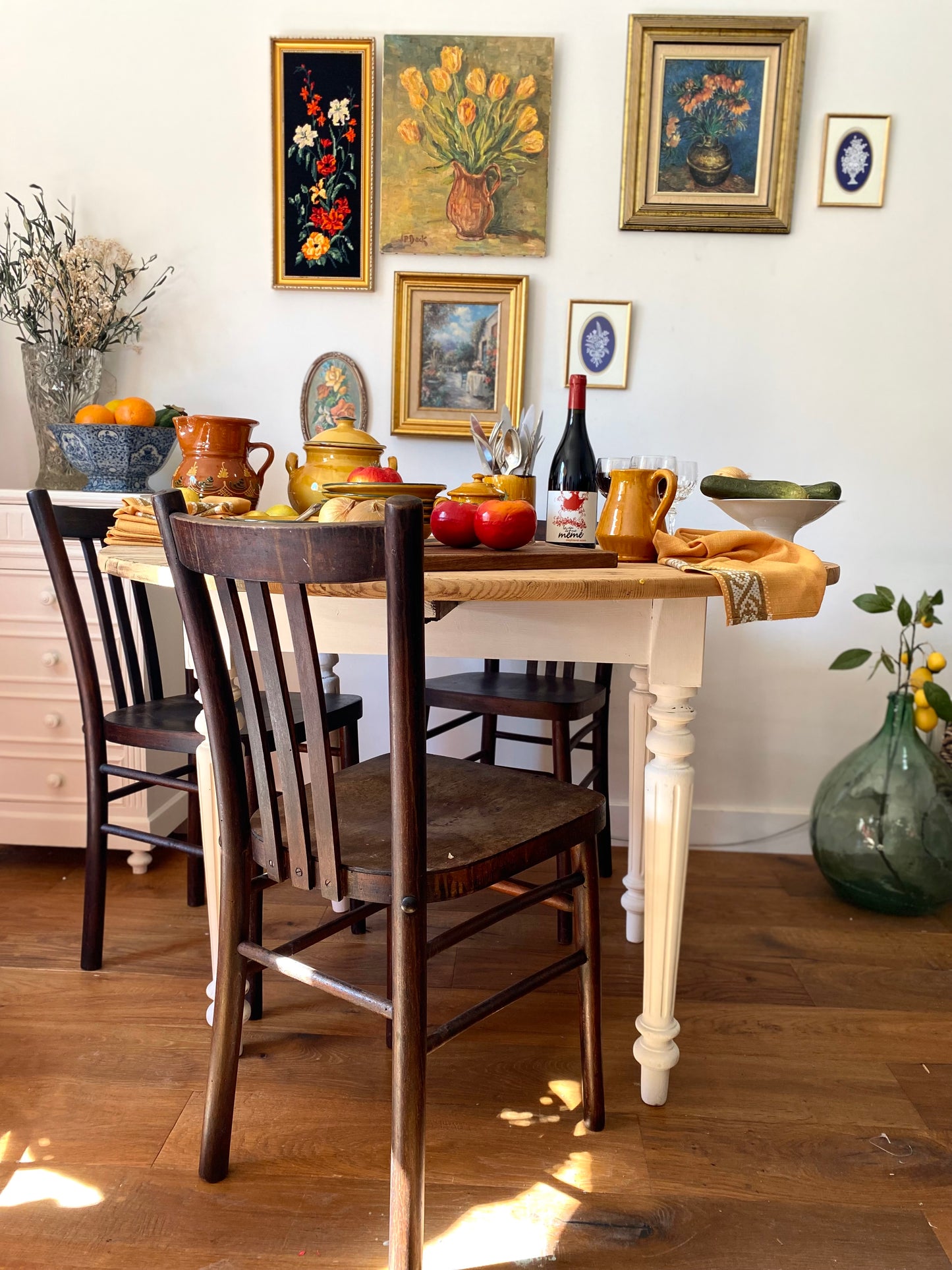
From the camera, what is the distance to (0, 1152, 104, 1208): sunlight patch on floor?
1212 millimetres

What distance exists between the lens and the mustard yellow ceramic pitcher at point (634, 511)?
1404 millimetres

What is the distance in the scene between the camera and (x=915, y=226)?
2.39 metres

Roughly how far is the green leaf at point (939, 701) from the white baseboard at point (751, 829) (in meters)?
0.62

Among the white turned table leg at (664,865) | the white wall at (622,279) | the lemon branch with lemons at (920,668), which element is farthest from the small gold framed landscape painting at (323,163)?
the white turned table leg at (664,865)

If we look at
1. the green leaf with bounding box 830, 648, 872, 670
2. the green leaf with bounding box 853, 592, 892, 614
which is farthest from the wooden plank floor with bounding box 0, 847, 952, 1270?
the green leaf with bounding box 853, 592, 892, 614

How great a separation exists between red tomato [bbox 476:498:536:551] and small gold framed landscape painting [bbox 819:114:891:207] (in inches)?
64.1

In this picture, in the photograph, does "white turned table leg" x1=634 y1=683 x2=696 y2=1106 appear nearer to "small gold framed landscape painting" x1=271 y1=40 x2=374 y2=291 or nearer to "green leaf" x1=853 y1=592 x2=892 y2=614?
"green leaf" x1=853 y1=592 x2=892 y2=614

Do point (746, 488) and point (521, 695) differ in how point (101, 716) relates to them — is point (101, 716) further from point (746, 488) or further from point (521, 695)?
point (746, 488)

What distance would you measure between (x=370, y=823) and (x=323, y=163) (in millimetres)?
1961

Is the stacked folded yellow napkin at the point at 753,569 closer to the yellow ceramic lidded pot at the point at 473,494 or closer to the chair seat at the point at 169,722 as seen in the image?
the yellow ceramic lidded pot at the point at 473,494

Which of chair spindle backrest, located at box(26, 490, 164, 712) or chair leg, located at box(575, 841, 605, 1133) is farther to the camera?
chair spindle backrest, located at box(26, 490, 164, 712)

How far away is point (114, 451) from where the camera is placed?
2240 millimetres

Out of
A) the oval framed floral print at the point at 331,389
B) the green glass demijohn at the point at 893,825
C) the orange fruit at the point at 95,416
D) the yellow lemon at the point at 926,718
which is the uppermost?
the oval framed floral print at the point at 331,389
